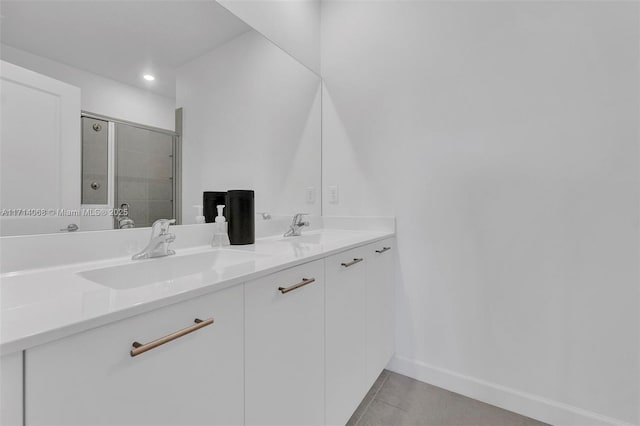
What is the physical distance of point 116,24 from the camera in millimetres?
998

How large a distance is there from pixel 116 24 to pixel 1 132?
516 millimetres

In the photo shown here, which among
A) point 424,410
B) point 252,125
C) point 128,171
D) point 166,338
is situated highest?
point 252,125

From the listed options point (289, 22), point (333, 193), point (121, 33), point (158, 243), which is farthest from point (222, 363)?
point (289, 22)

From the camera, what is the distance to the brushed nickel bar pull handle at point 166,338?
19.6 inches

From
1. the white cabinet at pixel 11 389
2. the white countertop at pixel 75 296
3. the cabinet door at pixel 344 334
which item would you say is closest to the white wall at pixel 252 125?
the white countertop at pixel 75 296

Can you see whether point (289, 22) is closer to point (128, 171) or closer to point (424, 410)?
point (128, 171)

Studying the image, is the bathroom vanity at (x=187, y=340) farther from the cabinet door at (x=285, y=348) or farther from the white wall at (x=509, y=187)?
the white wall at (x=509, y=187)

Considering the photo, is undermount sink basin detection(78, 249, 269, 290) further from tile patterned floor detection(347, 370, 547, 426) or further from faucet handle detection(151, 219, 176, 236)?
tile patterned floor detection(347, 370, 547, 426)

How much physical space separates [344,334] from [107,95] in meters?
1.21

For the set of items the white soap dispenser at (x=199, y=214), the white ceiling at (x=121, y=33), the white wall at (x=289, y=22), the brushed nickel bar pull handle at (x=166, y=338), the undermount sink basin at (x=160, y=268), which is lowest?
the brushed nickel bar pull handle at (x=166, y=338)

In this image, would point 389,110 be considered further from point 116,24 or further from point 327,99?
point 116,24

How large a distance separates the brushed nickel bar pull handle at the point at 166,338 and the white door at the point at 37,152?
0.60 meters

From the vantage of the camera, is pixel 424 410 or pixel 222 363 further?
pixel 424 410

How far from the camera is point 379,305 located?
1.52 metres
